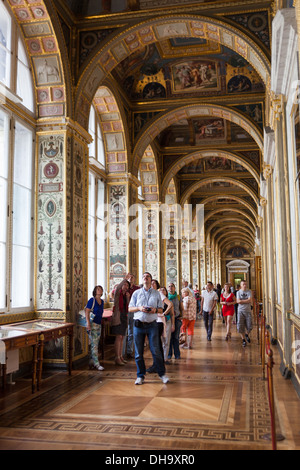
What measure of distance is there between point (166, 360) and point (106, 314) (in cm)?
188

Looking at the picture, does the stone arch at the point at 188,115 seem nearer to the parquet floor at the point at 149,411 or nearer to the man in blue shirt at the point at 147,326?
the man in blue shirt at the point at 147,326

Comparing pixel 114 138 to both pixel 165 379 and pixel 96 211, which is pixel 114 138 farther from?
pixel 165 379

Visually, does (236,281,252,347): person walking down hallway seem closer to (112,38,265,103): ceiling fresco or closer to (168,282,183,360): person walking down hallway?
(168,282,183,360): person walking down hallway

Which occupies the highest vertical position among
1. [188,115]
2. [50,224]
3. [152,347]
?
[188,115]

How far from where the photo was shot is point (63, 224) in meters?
8.57

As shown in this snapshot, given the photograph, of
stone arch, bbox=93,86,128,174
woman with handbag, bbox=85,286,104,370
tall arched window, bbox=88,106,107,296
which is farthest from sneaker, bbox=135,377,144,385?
stone arch, bbox=93,86,128,174

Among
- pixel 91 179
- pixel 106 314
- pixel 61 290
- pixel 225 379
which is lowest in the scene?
pixel 225 379

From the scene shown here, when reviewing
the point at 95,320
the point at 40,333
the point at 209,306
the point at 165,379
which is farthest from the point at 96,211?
the point at 165,379

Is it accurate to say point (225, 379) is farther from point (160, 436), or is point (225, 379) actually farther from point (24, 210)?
point (24, 210)

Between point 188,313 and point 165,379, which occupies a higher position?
point 188,313

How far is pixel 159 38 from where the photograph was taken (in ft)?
32.9

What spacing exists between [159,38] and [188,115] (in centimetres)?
466

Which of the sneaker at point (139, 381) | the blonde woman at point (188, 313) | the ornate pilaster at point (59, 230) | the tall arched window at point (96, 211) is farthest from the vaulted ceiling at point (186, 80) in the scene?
the sneaker at point (139, 381)

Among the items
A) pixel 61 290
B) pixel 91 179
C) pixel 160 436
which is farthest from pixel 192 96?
pixel 160 436
